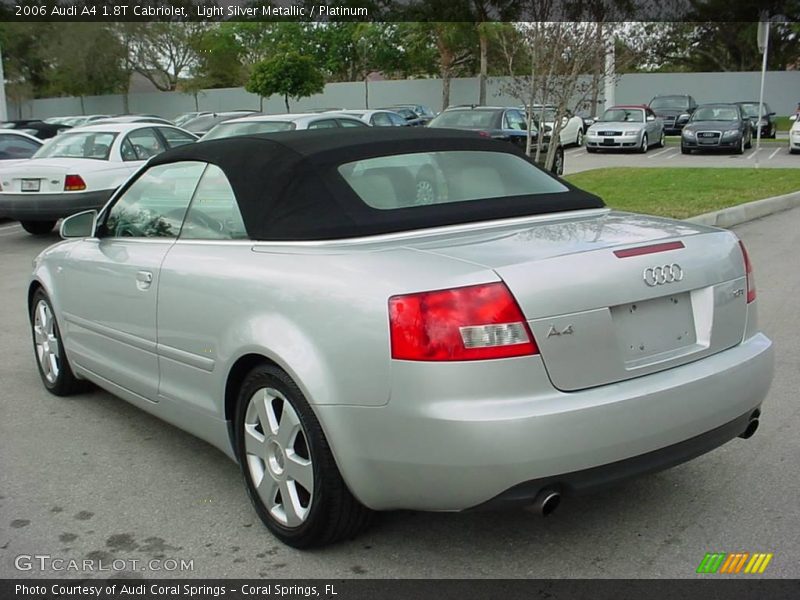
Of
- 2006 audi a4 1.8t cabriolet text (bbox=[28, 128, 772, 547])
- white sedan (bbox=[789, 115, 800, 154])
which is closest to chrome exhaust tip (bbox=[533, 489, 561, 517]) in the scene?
2006 audi a4 1.8t cabriolet text (bbox=[28, 128, 772, 547])

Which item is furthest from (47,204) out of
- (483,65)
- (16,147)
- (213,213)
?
(483,65)

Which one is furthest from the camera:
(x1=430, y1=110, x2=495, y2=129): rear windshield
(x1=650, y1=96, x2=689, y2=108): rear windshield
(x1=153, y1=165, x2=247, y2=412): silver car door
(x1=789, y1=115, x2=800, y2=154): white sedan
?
(x1=650, y1=96, x2=689, y2=108): rear windshield

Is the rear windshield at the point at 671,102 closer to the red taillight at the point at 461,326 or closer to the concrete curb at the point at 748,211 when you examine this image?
the concrete curb at the point at 748,211

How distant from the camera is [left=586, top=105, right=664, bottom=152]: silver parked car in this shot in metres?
27.1

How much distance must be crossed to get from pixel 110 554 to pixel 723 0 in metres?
56.1

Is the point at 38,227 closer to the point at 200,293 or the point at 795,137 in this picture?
the point at 200,293

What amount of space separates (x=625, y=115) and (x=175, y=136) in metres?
18.3

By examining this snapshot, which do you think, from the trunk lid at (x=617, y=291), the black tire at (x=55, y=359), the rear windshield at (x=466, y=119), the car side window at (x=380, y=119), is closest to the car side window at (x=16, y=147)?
the car side window at (x=380, y=119)

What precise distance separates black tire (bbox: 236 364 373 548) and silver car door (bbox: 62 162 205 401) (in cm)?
91

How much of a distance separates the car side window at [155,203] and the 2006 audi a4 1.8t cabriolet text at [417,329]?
0.09 ft

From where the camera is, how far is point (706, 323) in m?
3.24

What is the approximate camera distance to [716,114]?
86.9ft

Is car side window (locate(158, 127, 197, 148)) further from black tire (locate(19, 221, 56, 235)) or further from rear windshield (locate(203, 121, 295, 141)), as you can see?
black tire (locate(19, 221, 56, 235))

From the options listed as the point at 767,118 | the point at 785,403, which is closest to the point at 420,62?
the point at 767,118
